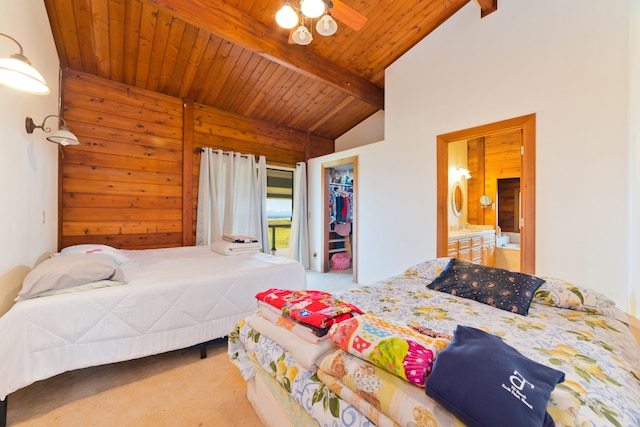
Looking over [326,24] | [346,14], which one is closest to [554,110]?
[346,14]

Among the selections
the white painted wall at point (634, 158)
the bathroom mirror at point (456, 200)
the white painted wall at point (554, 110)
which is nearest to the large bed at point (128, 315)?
the white painted wall at point (554, 110)

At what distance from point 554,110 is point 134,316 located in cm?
370

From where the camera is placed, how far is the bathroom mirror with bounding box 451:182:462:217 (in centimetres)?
441

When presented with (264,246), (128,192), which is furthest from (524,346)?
(128,192)

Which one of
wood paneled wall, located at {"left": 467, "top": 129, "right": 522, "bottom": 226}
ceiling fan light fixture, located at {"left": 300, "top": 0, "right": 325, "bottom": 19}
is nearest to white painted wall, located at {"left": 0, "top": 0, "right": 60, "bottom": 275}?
ceiling fan light fixture, located at {"left": 300, "top": 0, "right": 325, "bottom": 19}

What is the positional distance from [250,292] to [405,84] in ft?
10.4

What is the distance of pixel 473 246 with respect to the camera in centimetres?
371

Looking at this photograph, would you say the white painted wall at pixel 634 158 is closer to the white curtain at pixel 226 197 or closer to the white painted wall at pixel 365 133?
the white painted wall at pixel 365 133

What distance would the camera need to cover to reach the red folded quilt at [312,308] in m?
1.02

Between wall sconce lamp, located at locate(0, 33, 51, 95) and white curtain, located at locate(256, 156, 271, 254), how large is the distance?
3.02 metres

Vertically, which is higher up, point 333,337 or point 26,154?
point 26,154

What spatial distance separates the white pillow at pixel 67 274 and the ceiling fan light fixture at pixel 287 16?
2.09 metres

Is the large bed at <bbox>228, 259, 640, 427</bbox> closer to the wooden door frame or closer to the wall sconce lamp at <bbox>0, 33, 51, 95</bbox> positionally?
the wooden door frame

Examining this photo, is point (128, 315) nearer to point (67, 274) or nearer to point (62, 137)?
point (67, 274)
